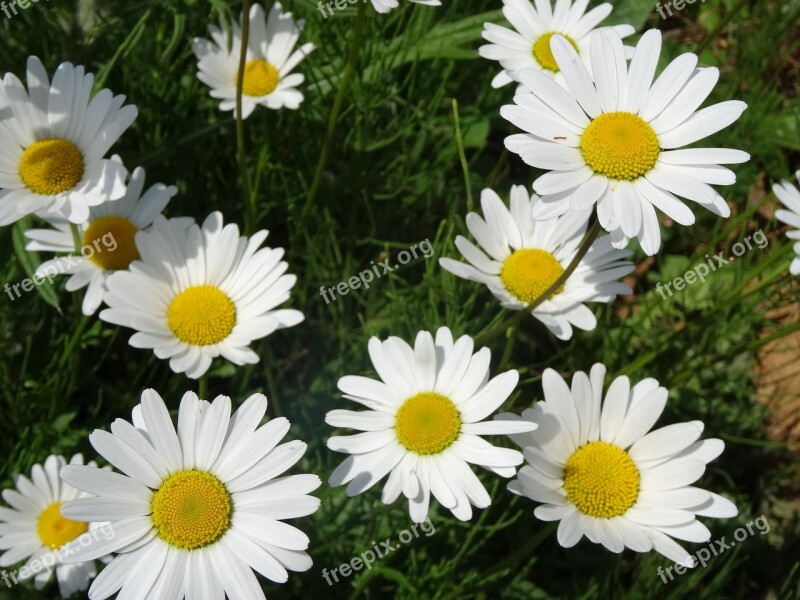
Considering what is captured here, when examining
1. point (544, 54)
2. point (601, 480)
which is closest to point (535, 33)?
point (544, 54)

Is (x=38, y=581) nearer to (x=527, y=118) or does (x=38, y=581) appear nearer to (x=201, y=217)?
(x=201, y=217)

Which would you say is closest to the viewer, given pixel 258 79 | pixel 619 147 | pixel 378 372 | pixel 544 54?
pixel 619 147

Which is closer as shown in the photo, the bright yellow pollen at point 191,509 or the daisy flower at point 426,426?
the bright yellow pollen at point 191,509

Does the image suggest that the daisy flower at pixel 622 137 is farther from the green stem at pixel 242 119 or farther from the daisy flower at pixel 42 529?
the daisy flower at pixel 42 529

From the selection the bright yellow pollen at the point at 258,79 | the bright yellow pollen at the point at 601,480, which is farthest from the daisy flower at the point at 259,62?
the bright yellow pollen at the point at 601,480

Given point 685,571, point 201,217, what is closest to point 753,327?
point 685,571

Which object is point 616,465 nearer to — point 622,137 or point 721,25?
point 622,137

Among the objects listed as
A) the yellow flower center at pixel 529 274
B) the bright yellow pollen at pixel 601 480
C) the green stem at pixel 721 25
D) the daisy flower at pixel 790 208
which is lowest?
the bright yellow pollen at pixel 601 480

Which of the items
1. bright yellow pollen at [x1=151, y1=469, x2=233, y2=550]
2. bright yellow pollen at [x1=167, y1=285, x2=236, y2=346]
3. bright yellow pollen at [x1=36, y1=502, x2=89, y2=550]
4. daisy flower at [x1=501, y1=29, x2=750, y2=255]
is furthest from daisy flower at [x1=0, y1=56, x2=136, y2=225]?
daisy flower at [x1=501, y1=29, x2=750, y2=255]
